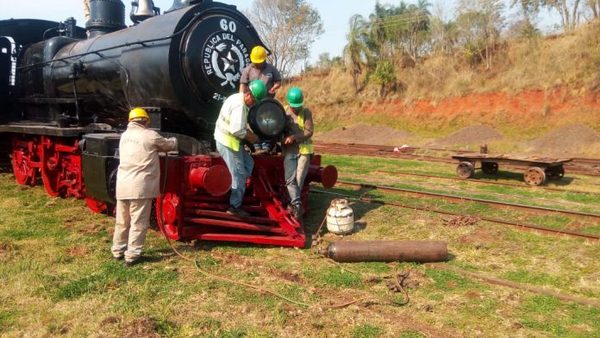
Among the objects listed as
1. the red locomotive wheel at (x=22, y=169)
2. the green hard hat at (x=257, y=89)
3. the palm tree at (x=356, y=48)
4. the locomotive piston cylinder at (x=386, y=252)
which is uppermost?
the palm tree at (x=356, y=48)

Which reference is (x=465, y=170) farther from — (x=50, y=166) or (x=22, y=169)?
(x=22, y=169)

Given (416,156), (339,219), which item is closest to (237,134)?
(339,219)

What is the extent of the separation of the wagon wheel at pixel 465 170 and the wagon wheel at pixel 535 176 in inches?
46.7

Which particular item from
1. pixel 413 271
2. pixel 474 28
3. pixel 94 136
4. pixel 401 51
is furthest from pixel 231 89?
pixel 401 51

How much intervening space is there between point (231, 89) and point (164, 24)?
3.49 ft

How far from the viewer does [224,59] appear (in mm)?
6035

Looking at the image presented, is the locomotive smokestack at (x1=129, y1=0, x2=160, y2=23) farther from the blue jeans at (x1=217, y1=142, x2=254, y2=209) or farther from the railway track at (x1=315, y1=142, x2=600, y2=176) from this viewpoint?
the railway track at (x1=315, y1=142, x2=600, y2=176)

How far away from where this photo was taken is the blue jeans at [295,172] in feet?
20.1

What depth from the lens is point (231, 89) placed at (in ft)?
20.1

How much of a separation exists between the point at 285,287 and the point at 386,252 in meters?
1.24

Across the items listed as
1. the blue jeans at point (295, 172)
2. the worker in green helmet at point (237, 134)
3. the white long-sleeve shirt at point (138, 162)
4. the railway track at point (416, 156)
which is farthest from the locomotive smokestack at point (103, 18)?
the railway track at point (416, 156)

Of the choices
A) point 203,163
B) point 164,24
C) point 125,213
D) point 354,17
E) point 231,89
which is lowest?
point 125,213

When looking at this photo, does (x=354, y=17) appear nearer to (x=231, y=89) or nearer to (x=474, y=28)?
(x=474, y=28)

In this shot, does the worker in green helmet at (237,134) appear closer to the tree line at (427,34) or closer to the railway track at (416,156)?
the railway track at (416,156)
